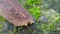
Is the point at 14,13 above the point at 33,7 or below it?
below

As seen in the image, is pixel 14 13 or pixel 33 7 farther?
pixel 33 7

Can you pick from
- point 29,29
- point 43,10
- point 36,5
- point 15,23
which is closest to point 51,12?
point 43,10

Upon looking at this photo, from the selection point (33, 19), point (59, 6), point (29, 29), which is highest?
point (59, 6)

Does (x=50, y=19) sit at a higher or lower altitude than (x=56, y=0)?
lower

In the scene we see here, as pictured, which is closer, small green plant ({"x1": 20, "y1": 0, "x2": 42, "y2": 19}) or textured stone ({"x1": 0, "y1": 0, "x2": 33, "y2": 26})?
textured stone ({"x1": 0, "y1": 0, "x2": 33, "y2": 26})

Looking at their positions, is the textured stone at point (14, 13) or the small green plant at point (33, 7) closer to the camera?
the textured stone at point (14, 13)

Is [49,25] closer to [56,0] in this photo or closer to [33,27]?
[33,27]

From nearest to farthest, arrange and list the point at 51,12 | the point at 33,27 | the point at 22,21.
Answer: the point at 22,21
the point at 33,27
the point at 51,12

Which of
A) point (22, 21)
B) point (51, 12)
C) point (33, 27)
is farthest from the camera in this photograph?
point (51, 12)
